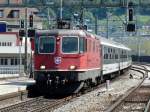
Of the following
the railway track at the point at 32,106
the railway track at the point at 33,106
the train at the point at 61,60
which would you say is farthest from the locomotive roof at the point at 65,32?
the railway track at the point at 32,106

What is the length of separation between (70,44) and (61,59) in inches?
35.2

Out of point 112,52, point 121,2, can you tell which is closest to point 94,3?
point 121,2

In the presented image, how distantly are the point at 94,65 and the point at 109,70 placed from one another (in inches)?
375

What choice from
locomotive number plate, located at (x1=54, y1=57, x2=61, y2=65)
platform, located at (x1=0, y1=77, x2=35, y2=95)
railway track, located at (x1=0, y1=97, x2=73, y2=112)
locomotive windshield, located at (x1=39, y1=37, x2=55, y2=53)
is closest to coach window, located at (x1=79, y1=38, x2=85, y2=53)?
locomotive number plate, located at (x1=54, y1=57, x2=61, y2=65)

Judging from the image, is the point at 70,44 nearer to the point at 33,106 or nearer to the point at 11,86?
the point at 33,106

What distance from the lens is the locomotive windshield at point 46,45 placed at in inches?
1053

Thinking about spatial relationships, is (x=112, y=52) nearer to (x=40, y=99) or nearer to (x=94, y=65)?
(x=94, y=65)

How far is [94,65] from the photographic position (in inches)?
1220

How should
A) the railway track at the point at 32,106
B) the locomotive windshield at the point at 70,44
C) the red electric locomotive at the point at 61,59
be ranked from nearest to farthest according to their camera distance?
the railway track at the point at 32,106 → the red electric locomotive at the point at 61,59 → the locomotive windshield at the point at 70,44

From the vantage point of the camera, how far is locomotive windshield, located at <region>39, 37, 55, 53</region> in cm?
2673

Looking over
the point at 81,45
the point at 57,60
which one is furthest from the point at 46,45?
the point at 81,45

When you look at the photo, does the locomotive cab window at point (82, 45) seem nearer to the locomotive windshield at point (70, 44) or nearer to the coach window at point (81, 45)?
the coach window at point (81, 45)

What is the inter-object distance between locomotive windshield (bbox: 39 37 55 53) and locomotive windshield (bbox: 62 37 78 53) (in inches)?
20.2

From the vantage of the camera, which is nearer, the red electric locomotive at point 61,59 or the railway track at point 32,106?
the railway track at point 32,106
